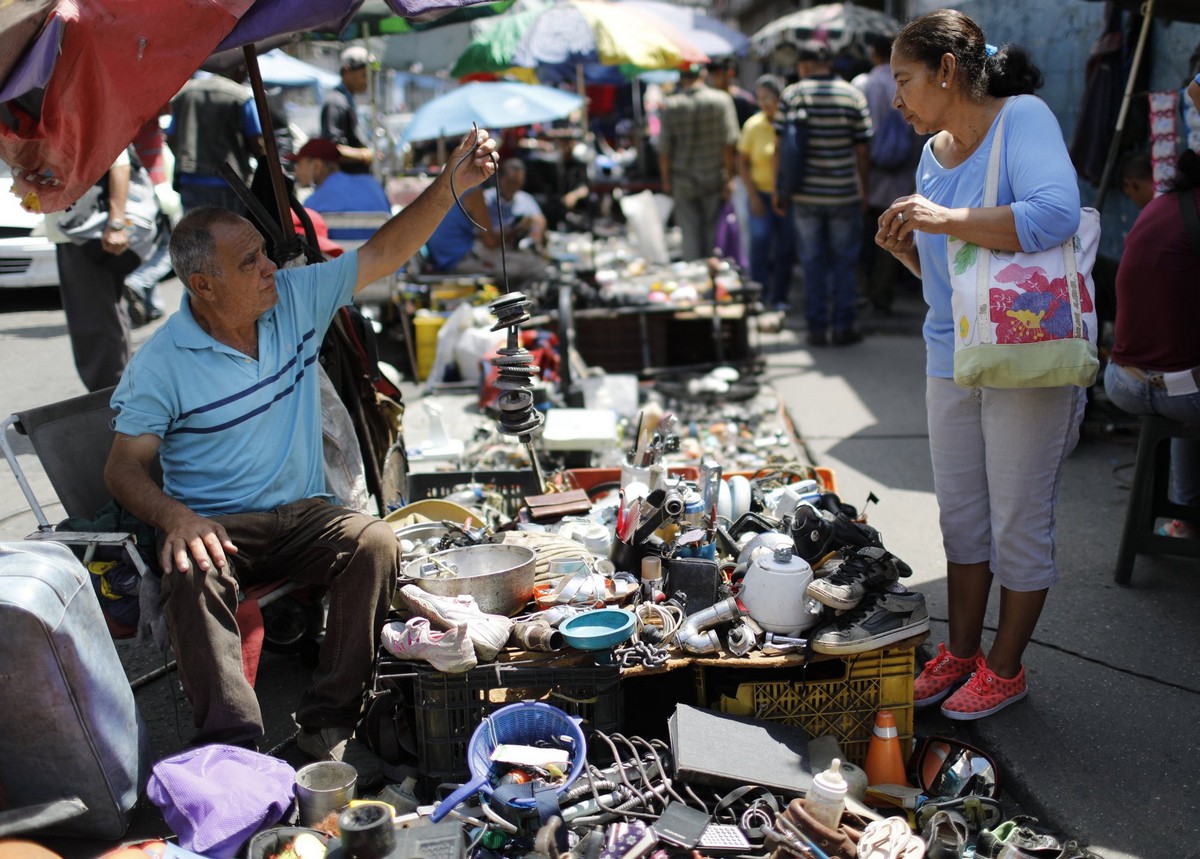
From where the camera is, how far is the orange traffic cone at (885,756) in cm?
292

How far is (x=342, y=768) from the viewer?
2855 millimetres

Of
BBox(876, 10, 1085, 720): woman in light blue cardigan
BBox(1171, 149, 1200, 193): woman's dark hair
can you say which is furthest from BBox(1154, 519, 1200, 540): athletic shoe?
BBox(876, 10, 1085, 720): woman in light blue cardigan

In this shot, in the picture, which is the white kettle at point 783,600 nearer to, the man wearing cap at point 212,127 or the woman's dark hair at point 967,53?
the woman's dark hair at point 967,53

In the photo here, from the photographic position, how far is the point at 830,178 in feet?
26.4

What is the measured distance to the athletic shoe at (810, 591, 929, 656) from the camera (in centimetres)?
292

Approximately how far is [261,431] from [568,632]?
127cm

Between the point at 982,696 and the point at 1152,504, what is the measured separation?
56.2 inches

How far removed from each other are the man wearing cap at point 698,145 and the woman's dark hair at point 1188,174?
638 centimetres

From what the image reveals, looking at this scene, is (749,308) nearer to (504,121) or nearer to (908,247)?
(504,121)

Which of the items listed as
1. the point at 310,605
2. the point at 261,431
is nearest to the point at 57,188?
the point at 261,431

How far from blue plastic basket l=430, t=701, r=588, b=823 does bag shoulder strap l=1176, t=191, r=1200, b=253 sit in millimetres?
2962

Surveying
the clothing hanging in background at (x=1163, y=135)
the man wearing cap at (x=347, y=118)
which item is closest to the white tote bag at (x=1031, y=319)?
the clothing hanging in background at (x=1163, y=135)

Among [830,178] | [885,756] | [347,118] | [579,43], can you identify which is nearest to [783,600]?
[885,756]

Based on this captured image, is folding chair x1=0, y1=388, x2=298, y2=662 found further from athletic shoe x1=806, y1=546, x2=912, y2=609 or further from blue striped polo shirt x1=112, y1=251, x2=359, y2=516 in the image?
athletic shoe x1=806, y1=546, x2=912, y2=609
